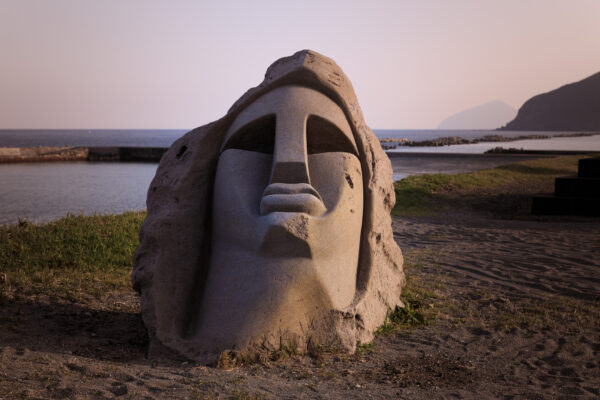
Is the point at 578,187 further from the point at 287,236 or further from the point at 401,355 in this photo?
the point at 287,236

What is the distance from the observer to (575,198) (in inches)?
503

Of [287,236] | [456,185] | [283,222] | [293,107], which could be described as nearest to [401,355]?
[287,236]

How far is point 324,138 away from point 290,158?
30.5 inches

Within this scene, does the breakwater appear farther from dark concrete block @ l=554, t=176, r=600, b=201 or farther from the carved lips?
the carved lips

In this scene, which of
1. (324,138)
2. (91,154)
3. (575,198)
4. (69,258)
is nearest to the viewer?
(324,138)

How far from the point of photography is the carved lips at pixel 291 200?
432 centimetres

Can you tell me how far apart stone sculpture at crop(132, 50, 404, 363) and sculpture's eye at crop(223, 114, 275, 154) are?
0.04ft

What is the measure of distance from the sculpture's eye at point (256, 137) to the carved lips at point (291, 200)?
813 mm

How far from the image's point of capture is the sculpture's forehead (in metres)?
4.86

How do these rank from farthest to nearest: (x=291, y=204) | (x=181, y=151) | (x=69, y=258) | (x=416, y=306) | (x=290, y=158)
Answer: (x=69, y=258) → (x=416, y=306) → (x=181, y=151) → (x=290, y=158) → (x=291, y=204)

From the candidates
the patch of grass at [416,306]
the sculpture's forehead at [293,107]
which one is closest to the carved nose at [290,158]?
the sculpture's forehead at [293,107]

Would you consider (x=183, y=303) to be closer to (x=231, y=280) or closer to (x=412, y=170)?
(x=231, y=280)

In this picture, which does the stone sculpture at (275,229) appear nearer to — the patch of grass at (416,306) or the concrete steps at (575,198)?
the patch of grass at (416,306)

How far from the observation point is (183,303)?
470 cm
